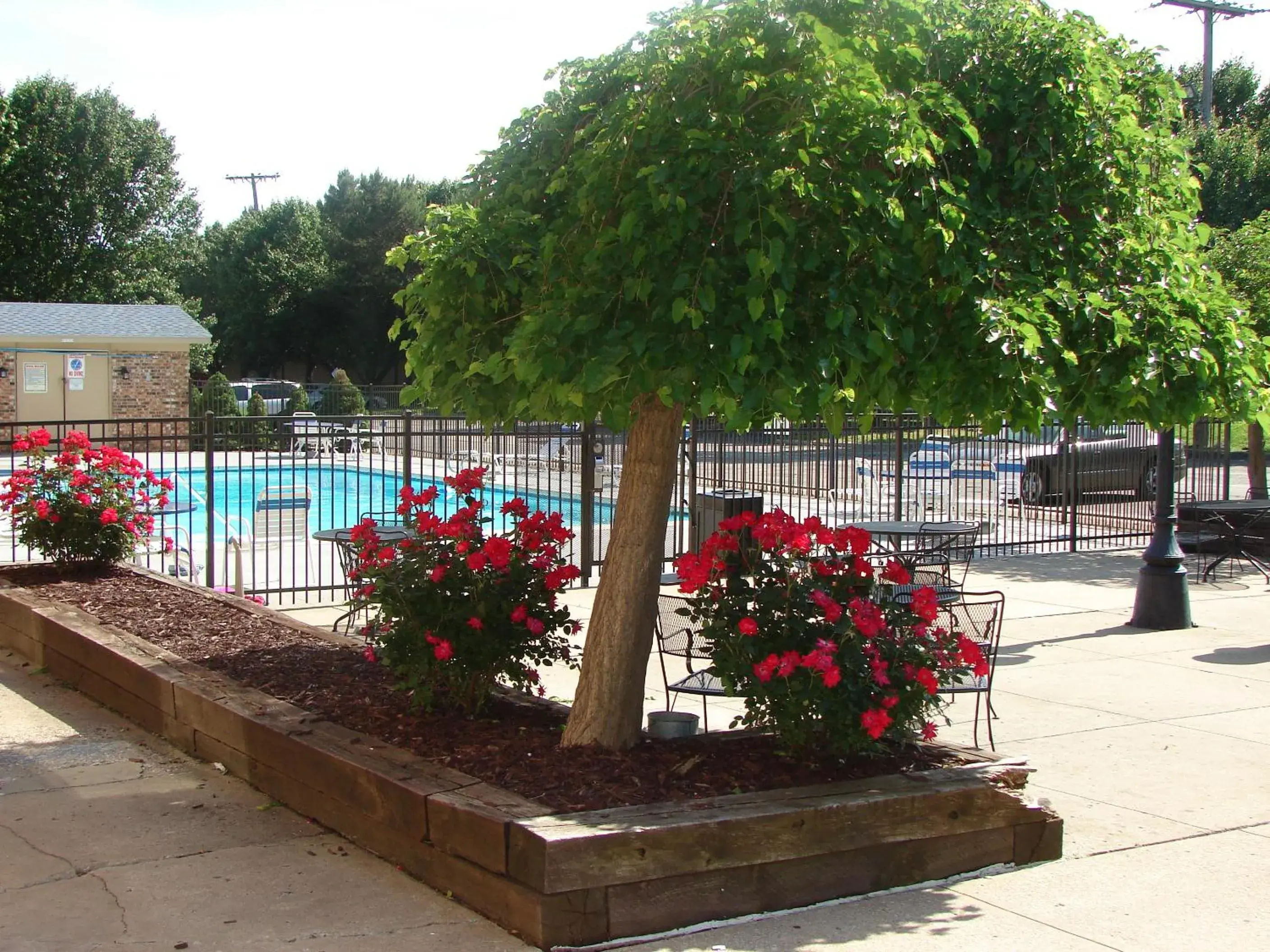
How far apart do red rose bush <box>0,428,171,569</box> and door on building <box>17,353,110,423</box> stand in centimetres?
2307

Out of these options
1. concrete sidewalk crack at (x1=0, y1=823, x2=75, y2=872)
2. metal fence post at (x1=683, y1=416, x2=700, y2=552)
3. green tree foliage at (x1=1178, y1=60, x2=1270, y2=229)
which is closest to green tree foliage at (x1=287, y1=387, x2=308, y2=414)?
green tree foliage at (x1=1178, y1=60, x2=1270, y2=229)

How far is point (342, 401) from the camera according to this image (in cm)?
4200

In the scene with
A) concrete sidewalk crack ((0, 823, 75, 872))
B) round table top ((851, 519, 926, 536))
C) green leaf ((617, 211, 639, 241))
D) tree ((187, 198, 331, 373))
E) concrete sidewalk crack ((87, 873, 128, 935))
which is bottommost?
concrete sidewalk crack ((87, 873, 128, 935))

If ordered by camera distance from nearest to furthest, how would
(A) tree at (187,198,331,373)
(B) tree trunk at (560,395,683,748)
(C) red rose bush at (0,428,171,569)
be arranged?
(B) tree trunk at (560,395,683,748), (C) red rose bush at (0,428,171,569), (A) tree at (187,198,331,373)

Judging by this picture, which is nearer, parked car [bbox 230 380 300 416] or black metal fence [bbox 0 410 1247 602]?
black metal fence [bbox 0 410 1247 602]

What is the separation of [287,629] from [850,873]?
4.56m

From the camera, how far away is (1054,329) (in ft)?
14.5

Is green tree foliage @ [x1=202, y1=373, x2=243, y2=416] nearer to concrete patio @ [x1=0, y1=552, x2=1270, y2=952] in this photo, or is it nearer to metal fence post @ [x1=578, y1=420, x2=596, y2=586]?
metal fence post @ [x1=578, y1=420, x2=596, y2=586]

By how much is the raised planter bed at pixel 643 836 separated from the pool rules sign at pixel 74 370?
2965 cm

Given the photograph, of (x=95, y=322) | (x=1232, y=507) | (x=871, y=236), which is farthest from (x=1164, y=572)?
(x=95, y=322)

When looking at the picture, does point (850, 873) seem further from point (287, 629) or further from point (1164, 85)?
point (287, 629)

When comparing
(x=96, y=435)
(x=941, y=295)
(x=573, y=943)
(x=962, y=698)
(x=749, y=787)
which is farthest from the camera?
(x=96, y=435)

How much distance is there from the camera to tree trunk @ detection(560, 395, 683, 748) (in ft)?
17.7

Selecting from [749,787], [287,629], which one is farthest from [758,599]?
[287,629]
